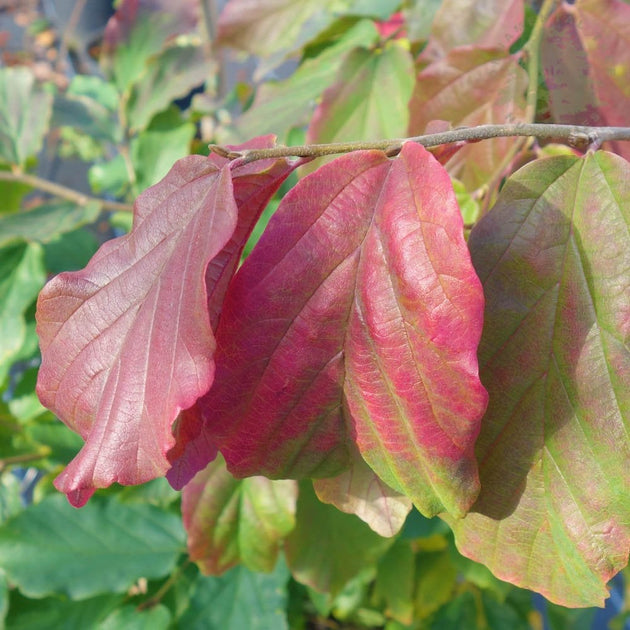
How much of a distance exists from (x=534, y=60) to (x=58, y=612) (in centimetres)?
100

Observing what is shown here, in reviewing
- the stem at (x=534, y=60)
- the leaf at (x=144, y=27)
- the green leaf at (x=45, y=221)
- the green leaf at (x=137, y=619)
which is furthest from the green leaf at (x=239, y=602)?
the leaf at (x=144, y=27)

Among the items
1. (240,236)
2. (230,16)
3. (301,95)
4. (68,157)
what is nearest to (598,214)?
(240,236)

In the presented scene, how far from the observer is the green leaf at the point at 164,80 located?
42.0 inches

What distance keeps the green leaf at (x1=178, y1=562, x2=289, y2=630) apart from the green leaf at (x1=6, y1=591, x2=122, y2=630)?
0.14 meters

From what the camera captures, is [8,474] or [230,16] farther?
[8,474]

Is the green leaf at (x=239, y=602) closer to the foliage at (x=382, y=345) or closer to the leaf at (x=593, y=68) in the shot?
the foliage at (x=382, y=345)

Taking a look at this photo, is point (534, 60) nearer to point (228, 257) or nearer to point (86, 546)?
point (228, 257)

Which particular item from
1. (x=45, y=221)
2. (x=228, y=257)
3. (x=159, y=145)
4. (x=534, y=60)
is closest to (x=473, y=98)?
(x=534, y=60)

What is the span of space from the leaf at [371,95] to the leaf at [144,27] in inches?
17.6

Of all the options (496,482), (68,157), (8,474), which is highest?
(496,482)

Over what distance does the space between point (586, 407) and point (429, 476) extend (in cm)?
11

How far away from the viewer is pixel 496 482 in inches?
16.9

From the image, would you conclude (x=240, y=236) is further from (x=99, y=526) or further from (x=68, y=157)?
(x=68, y=157)

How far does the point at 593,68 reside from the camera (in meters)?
0.63
